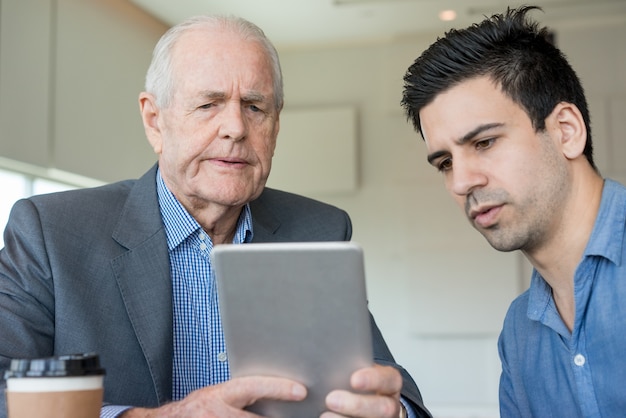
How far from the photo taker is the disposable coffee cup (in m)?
1.07

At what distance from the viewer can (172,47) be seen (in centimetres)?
223

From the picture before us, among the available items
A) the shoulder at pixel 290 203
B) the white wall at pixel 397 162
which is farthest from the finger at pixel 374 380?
the white wall at pixel 397 162

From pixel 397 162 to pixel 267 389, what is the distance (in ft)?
18.7

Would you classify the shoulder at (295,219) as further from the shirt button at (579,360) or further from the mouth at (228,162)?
the shirt button at (579,360)

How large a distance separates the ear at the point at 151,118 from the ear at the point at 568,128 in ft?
3.41

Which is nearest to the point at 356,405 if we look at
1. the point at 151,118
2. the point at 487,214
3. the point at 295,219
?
the point at 487,214

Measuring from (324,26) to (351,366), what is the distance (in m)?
5.62

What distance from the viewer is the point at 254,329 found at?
1306 mm

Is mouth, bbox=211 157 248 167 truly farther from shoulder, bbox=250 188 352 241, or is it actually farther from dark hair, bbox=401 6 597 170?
dark hair, bbox=401 6 597 170

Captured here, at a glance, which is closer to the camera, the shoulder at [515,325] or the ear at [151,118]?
the shoulder at [515,325]

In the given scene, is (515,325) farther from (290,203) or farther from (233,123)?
(233,123)

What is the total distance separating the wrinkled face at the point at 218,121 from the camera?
6.97ft

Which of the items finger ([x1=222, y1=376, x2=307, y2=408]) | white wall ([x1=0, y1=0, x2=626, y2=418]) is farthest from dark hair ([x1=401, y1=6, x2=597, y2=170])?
white wall ([x1=0, y1=0, x2=626, y2=418])

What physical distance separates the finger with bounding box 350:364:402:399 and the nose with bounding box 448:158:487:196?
63 cm
